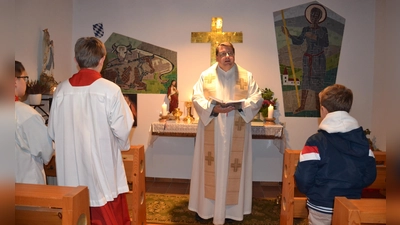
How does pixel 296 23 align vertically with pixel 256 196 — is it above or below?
above

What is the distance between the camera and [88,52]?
7.53ft

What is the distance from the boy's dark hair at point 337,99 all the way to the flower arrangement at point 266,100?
10.8 feet

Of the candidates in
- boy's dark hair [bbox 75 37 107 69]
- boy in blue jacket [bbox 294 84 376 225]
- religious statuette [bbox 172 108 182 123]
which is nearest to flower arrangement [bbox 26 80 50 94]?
religious statuette [bbox 172 108 182 123]

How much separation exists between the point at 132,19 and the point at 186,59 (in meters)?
1.17

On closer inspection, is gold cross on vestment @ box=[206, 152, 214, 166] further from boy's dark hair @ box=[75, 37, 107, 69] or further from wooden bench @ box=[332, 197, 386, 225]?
wooden bench @ box=[332, 197, 386, 225]

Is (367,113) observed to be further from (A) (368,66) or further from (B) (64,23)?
(B) (64,23)

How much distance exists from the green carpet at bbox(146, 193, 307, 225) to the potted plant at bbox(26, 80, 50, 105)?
1954 mm

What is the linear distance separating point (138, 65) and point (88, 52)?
3.59m

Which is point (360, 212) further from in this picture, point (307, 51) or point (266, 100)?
point (307, 51)

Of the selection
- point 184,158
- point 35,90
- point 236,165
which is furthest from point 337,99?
point 184,158

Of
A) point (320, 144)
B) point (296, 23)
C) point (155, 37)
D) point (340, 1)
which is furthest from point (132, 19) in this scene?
point (320, 144)

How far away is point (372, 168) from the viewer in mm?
2068

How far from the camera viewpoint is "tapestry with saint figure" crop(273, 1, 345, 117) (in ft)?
18.4

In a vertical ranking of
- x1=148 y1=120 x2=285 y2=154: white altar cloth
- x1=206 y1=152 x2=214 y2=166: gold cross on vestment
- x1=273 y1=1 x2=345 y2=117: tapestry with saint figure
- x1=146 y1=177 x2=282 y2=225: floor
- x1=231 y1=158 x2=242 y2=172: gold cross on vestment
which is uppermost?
x1=273 y1=1 x2=345 y2=117: tapestry with saint figure
